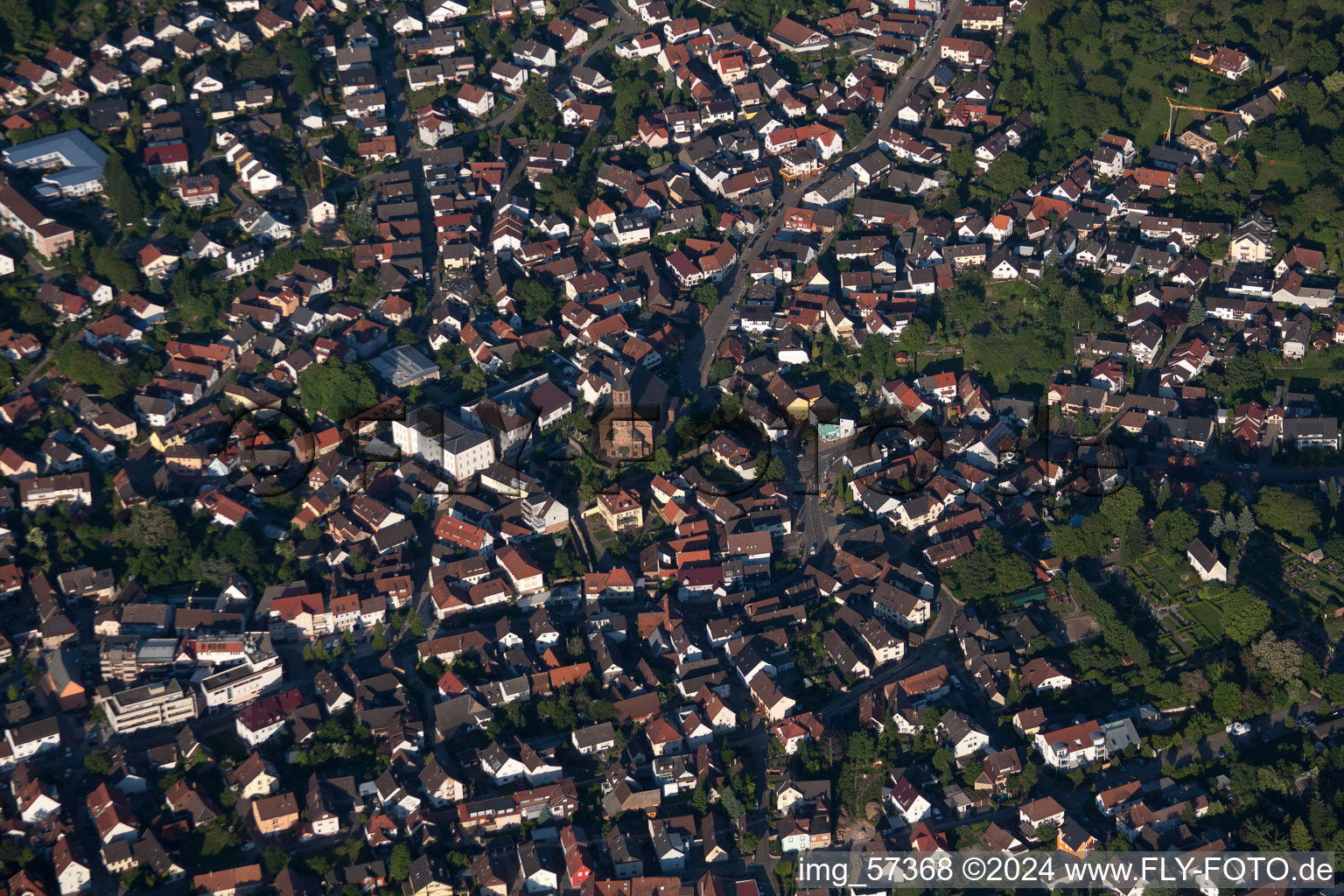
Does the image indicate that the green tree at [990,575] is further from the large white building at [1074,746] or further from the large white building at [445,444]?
the large white building at [445,444]

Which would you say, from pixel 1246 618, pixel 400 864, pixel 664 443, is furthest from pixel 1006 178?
pixel 400 864

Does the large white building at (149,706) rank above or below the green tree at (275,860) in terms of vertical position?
above

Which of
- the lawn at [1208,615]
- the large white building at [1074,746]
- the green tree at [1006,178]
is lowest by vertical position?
the large white building at [1074,746]

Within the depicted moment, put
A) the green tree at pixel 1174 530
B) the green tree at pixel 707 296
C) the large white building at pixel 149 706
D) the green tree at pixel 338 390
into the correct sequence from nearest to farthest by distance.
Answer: the large white building at pixel 149 706, the green tree at pixel 1174 530, the green tree at pixel 338 390, the green tree at pixel 707 296

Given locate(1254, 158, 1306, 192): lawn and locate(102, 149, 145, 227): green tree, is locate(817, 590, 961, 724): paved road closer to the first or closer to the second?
locate(1254, 158, 1306, 192): lawn

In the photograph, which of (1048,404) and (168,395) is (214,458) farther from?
(1048,404)

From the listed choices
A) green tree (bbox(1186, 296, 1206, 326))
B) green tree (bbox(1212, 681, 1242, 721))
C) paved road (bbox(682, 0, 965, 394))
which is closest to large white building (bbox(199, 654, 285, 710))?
paved road (bbox(682, 0, 965, 394))

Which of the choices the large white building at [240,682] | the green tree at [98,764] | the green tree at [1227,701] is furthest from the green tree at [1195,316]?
the green tree at [98,764]

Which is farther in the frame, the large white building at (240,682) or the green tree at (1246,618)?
the green tree at (1246,618)
